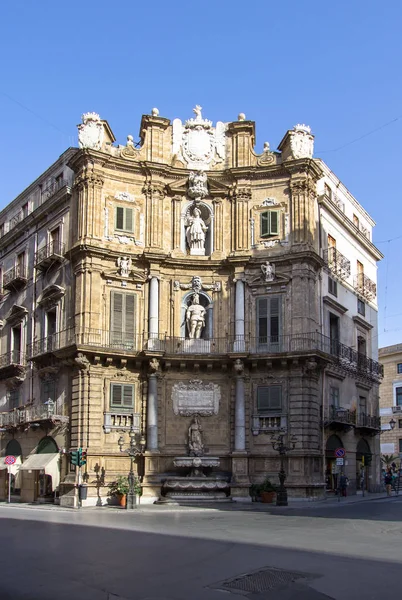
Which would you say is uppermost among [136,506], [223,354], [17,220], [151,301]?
[17,220]

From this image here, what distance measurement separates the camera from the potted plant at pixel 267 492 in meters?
32.8

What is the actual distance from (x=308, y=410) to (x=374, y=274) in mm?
16889

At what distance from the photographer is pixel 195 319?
36250 mm

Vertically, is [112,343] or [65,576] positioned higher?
[112,343]

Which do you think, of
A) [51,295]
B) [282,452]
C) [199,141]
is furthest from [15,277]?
[282,452]

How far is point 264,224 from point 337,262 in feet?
19.4

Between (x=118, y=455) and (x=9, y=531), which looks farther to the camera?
(x=118, y=455)

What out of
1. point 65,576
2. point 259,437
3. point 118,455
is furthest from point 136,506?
point 65,576

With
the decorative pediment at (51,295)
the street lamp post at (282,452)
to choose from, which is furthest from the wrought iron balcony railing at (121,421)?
the decorative pediment at (51,295)

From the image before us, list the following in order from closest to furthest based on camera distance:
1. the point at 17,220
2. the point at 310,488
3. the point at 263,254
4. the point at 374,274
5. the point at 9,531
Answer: the point at 9,531 < the point at 310,488 < the point at 263,254 < the point at 17,220 < the point at 374,274

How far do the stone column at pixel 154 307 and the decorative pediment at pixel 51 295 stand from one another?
173 inches

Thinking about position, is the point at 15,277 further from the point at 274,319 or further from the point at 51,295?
the point at 274,319

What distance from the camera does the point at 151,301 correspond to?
35750 mm

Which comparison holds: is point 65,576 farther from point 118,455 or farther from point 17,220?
point 17,220
